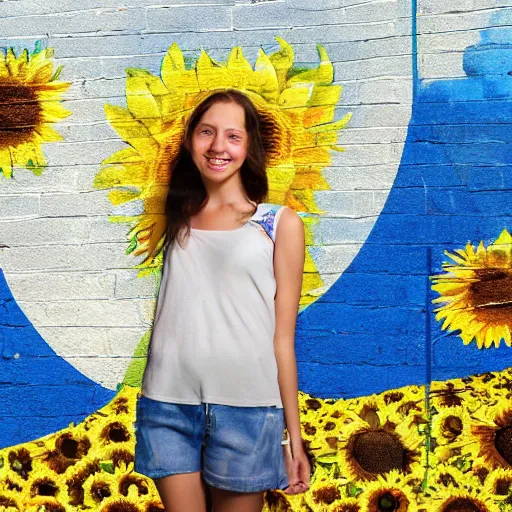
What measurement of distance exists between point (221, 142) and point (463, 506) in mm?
1712

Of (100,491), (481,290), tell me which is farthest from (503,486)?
(100,491)

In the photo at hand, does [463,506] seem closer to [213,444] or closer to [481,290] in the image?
[481,290]

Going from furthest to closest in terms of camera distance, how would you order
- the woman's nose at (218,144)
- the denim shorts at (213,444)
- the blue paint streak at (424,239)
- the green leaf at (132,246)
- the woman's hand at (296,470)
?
the green leaf at (132,246) → the blue paint streak at (424,239) → the woman's nose at (218,144) → the woman's hand at (296,470) → the denim shorts at (213,444)

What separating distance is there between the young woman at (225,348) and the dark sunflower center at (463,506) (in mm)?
899

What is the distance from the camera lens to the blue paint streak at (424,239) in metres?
3.04

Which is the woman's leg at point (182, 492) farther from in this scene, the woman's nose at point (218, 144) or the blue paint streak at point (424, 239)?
the woman's nose at point (218, 144)

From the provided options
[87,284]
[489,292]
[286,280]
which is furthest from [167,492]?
[489,292]

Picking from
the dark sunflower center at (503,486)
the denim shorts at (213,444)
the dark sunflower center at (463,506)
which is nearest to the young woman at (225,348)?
the denim shorts at (213,444)

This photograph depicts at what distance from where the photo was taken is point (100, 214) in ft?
10.5

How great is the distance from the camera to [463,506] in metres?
3.05

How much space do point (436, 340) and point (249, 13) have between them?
59.0 inches

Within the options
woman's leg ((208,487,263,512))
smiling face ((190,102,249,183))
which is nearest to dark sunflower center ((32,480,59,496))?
woman's leg ((208,487,263,512))

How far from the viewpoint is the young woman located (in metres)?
2.34

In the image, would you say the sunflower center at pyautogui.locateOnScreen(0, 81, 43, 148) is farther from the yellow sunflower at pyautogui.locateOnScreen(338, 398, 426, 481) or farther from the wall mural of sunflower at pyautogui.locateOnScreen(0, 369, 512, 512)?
the yellow sunflower at pyautogui.locateOnScreen(338, 398, 426, 481)
